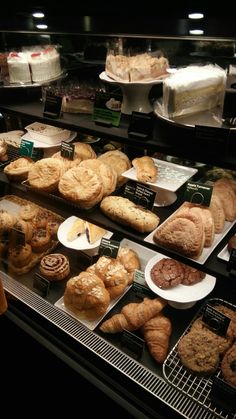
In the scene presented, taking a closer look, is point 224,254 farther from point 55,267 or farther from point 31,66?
point 31,66

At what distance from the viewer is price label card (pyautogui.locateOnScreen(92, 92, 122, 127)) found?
1.71 meters

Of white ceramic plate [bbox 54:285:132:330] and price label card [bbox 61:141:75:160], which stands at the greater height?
price label card [bbox 61:141:75:160]

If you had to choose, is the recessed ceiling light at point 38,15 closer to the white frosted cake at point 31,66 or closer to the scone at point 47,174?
the white frosted cake at point 31,66

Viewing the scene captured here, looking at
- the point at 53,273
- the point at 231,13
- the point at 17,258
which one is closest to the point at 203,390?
the point at 53,273

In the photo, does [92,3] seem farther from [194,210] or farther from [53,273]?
[53,273]

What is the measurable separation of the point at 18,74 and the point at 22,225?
100 centimetres

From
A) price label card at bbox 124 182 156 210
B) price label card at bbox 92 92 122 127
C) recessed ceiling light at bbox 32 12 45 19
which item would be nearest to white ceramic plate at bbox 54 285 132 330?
price label card at bbox 124 182 156 210

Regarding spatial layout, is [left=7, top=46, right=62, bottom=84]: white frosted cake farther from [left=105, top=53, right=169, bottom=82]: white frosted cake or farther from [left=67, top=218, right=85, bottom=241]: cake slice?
[left=67, top=218, right=85, bottom=241]: cake slice

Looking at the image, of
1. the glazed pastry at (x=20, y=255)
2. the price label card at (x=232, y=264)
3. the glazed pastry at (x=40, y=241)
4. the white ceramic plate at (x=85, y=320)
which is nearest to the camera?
the price label card at (x=232, y=264)

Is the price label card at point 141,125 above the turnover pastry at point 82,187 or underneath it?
above

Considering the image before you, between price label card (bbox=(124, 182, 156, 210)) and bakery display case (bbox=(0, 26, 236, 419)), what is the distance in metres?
0.06

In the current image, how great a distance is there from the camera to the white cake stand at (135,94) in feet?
5.54

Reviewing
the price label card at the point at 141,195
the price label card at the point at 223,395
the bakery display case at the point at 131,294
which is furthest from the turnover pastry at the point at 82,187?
the price label card at the point at 223,395

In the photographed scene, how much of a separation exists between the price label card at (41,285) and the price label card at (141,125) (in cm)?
120
